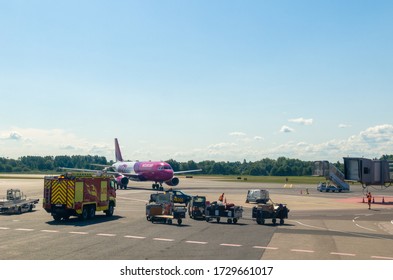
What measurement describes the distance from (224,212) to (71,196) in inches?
477

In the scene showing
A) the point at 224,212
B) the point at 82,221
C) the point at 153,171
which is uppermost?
the point at 153,171

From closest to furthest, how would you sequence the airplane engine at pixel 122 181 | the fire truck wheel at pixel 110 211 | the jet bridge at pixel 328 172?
the fire truck wheel at pixel 110 211 → the jet bridge at pixel 328 172 → the airplane engine at pixel 122 181

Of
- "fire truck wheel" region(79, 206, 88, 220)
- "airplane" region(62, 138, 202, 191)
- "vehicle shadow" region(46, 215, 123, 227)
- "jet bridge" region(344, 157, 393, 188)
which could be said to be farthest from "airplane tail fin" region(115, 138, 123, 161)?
"fire truck wheel" region(79, 206, 88, 220)

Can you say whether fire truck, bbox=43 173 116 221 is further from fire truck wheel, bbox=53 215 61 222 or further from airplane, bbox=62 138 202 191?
airplane, bbox=62 138 202 191

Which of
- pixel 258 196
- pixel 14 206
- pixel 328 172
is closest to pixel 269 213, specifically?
pixel 258 196

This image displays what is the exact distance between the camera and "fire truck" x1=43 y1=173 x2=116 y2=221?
34.7 meters

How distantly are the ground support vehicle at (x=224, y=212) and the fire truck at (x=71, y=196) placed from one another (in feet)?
31.8

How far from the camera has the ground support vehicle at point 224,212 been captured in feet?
116

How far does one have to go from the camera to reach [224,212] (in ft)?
118

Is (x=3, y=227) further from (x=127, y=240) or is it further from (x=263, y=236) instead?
(x=263, y=236)

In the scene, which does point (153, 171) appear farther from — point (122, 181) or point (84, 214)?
point (84, 214)

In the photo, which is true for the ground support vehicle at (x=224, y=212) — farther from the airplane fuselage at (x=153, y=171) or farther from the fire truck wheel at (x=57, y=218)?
the airplane fuselage at (x=153, y=171)

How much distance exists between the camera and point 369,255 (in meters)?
21.2

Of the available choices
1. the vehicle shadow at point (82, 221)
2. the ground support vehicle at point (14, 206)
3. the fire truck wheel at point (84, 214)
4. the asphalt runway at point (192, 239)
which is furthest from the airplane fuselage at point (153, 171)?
the fire truck wheel at point (84, 214)
